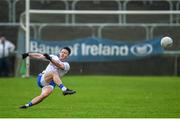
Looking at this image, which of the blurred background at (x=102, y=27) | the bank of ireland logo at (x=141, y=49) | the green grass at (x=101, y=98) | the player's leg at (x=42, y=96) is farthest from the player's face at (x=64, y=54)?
the bank of ireland logo at (x=141, y=49)

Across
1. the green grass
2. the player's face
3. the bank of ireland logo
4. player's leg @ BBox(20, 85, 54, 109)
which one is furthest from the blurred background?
player's leg @ BBox(20, 85, 54, 109)

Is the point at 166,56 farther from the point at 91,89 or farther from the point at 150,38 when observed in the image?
the point at 91,89

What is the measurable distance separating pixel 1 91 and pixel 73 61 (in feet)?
29.1

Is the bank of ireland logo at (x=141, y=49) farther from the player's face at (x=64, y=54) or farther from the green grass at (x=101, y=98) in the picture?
the player's face at (x=64, y=54)

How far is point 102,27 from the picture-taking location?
3234cm

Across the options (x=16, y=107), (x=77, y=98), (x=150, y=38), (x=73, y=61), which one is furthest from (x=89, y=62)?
(x=16, y=107)

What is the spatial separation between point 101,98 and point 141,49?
1159 cm

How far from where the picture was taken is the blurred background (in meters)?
32.0

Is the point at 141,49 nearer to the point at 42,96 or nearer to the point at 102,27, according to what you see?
the point at 102,27

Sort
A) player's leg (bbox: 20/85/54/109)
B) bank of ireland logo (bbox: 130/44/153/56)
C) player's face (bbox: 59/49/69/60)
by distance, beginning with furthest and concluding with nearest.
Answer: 1. bank of ireland logo (bbox: 130/44/153/56)
2. player's face (bbox: 59/49/69/60)
3. player's leg (bbox: 20/85/54/109)

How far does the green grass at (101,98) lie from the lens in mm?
16562

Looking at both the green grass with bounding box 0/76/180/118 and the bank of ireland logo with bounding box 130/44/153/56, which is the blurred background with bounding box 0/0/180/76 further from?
the green grass with bounding box 0/76/180/118

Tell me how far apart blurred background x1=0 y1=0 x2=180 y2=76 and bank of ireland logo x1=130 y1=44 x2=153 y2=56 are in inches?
10.8

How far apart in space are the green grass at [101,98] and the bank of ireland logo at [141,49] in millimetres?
2066
